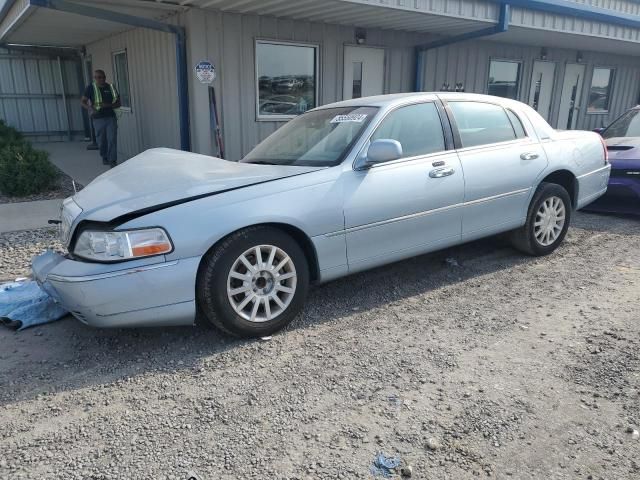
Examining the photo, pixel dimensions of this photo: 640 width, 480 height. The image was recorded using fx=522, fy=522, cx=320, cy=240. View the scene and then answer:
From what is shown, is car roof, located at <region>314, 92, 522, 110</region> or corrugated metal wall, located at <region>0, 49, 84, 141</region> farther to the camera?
corrugated metal wall, located at <region>0, 49, 84, 141</region>

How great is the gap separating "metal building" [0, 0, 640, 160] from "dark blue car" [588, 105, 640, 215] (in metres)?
2.84

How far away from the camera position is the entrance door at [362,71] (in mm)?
9664

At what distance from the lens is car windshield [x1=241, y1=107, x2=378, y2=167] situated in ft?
13.1

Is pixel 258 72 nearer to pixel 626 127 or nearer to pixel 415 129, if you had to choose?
pixel 415 129

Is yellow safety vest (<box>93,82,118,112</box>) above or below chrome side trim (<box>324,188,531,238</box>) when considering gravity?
above

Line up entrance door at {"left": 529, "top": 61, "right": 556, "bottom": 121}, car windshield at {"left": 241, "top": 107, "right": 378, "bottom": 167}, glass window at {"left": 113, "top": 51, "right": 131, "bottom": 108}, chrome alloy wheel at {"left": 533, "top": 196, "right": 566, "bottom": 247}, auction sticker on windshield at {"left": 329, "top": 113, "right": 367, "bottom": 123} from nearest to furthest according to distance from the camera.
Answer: car windshield at {"left": 241, "top": 107, "right": 378, "bottom": 167}, auction sticker on windshield at {"left": 329, "top": 113, "right": 367, "bottom": 123}, chrome alloy wheel at {"left": 533, "top": 196, "right": 566, "bottom": 247}, glass window at {"left": 113, "top": 51, "right": 131, "bottom": 108}, entrance door at {"left": 529, "top": 61, "right": 556, "bottom": 121}

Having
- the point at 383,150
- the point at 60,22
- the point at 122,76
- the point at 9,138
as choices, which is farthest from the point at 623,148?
the point at 9,138

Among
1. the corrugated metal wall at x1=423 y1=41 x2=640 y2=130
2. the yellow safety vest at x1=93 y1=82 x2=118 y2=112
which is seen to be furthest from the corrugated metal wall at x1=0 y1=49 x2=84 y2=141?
the corrugated metal wall at x1=423 y1=41 x2=640 y2=130

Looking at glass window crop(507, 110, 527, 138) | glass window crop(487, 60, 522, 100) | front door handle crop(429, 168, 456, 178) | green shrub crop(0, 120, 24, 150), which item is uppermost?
glass window crop(487, 60, 522, 100)

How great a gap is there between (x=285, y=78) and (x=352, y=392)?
7.20 meters

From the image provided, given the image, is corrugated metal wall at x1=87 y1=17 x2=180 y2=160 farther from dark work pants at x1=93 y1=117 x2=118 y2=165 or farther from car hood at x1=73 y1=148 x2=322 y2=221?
car hood at x1=73 y1=148 x2=322 y2=221

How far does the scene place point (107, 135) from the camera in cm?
1050

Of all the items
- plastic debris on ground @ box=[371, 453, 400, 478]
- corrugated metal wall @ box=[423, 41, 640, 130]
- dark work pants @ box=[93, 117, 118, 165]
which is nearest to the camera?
plastic debris on ground @ box=[371, 453, 400, 478]

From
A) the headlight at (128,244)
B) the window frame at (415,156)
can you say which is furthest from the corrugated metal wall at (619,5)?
the headlight at (128,244)
